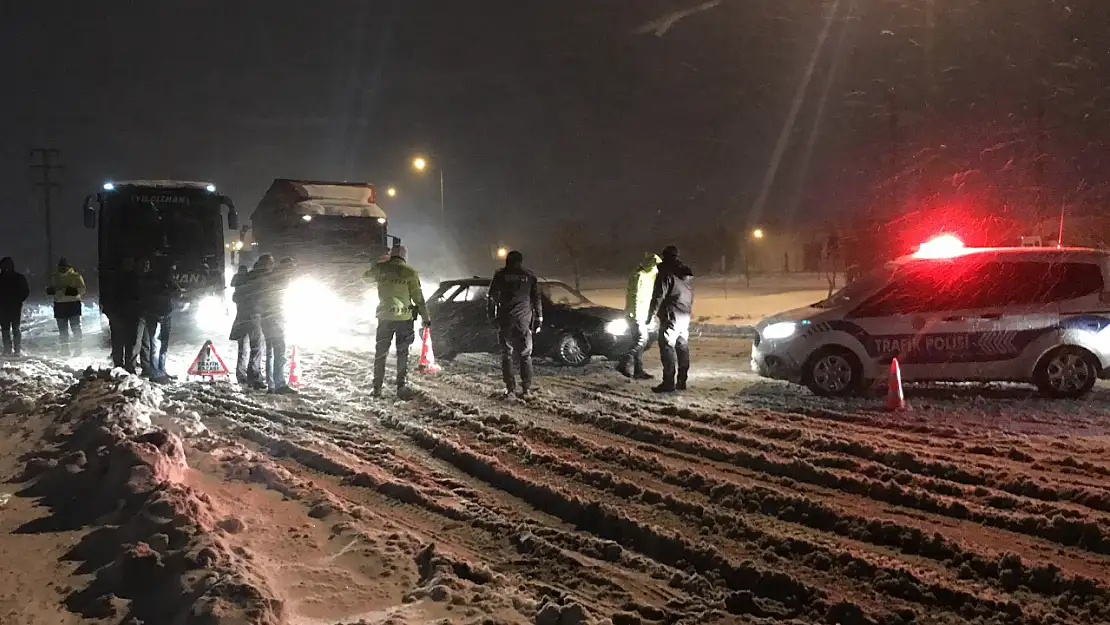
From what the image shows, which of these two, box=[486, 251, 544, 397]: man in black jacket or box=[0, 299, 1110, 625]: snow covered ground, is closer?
box=[0, 299, 1110, 625]: snow covered ground

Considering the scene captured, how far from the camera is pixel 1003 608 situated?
4.16 metres

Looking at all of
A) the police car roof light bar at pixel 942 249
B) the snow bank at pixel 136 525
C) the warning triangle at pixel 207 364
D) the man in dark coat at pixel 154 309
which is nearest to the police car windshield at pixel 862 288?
the police car roof light bar at pixel 942 249

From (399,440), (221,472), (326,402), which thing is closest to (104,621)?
(221,472)

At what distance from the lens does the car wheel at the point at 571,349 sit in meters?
12.8

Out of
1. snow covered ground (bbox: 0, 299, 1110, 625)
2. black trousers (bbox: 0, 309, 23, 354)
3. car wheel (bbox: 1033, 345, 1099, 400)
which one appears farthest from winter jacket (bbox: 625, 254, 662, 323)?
black trousers (bbox: 0, 309, 23, 354)

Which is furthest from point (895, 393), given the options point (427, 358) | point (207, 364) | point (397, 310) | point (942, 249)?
point (207, 364)

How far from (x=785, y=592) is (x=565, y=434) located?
3763mm

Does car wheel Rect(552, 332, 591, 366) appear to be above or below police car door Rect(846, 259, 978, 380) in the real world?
below

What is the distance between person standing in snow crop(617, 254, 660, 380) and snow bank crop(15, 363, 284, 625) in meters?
6.04

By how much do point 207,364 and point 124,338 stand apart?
158cm

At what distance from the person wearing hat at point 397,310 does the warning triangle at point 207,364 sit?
9.12ft

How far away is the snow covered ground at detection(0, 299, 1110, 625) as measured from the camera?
4.29 metres

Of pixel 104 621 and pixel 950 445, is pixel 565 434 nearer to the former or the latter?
pixel 950 445

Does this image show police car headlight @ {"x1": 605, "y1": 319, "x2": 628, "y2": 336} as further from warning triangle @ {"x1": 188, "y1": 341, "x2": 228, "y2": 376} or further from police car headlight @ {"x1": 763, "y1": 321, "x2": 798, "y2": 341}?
warning triangle @ {"x1": 188, "y1": 341, "x2": 228, "y2": 376}
